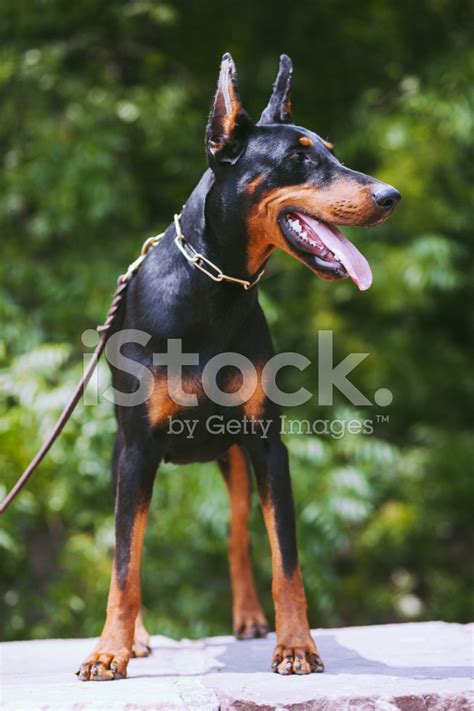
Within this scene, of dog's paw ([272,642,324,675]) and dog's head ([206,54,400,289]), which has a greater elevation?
dog's head ([206,54,400,289])

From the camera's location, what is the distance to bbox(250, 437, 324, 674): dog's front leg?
3.32 m

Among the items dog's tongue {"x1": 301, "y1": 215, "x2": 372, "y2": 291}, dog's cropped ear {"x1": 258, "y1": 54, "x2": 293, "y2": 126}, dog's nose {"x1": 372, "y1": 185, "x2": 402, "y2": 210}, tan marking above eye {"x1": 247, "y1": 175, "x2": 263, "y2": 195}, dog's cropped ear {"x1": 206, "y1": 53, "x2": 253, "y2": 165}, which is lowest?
dog's tongue {"x1": 301, "y1": 215, "x2": 372, "y2": 291}

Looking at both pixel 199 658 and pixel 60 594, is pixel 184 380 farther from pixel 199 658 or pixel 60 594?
pixel 60 594

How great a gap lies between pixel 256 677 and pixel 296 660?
0.15 meters

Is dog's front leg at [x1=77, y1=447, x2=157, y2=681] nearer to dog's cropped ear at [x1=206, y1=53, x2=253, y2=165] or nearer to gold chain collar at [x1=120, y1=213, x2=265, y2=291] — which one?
gold chain collar at [x1=120, y1=213, x2=265, y2=291]

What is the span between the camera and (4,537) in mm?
5320

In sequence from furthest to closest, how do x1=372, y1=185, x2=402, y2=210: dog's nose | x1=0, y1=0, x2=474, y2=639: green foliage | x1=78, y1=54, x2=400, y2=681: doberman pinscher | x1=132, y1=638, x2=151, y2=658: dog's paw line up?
1. x1=0, y1=0, x2=474, y2=639: green foliage
2. x1=132, y1=638, x2=151, y2=658: dog's paw
3. x1=78, y1=54, x2=400, y2=681: doberman pinscher
4. x1=372, y1=185, x2=402, y2=210: dog's nose

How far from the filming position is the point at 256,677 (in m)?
3.27

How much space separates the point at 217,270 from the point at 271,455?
0.72 metres

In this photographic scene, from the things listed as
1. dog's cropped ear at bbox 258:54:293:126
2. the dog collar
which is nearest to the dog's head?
the dog collar

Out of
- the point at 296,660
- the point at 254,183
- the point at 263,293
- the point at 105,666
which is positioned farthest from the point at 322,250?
the point at 263,293

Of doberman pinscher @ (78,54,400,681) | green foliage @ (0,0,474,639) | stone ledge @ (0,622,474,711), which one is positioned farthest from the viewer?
green foliage @ (0,0,474,639)

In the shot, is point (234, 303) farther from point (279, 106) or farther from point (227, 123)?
point (279, 106)

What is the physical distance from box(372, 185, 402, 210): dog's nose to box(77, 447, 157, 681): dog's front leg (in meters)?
1.23
